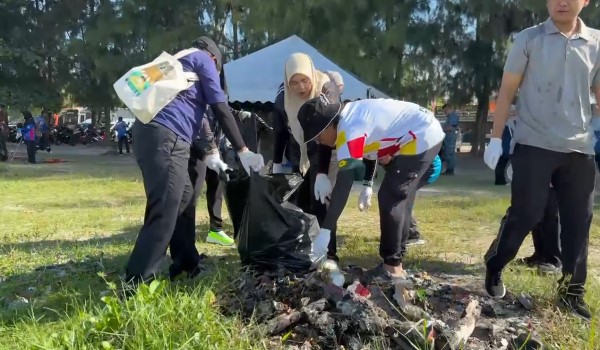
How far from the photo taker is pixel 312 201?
173 inches

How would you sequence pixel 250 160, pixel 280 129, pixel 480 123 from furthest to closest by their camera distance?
pixel 480 123, pixel 280 129, pixel 250 160

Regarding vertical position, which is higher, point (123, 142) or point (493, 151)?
point (493, 151)

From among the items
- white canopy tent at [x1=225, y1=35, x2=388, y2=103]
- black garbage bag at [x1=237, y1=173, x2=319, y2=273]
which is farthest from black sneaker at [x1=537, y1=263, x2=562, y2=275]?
white canopy tent at [x1=225, y1=35, x2=388, y2=103]

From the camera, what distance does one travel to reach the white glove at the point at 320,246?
A: 11.7 ft

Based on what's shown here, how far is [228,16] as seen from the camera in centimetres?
2223

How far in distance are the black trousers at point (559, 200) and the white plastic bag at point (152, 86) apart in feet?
6.12

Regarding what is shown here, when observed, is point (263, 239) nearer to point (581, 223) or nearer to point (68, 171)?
point (581, 223)

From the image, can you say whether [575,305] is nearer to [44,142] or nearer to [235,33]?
[235,33]

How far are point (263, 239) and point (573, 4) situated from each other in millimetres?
2044

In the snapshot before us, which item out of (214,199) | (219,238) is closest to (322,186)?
(219,238)

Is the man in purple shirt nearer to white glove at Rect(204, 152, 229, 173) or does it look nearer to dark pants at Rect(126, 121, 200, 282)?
Result: dark pants at Rect(126, 121, 200, 282)

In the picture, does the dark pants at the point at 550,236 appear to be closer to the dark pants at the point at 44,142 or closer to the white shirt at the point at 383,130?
the white shirt at the point at 383,130

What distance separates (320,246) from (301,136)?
0.99 metres

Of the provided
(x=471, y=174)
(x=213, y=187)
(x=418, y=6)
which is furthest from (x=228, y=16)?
(x=213, y=187)
